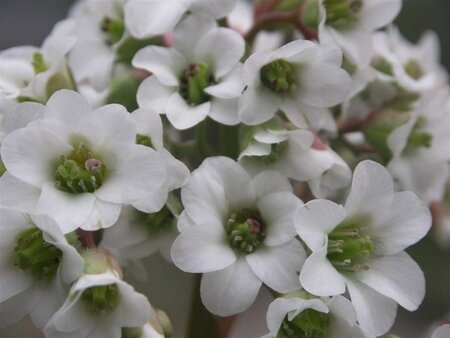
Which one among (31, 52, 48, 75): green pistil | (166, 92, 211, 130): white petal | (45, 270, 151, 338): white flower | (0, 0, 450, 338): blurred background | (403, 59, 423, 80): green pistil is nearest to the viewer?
(45, 270, 151, 338): white flower

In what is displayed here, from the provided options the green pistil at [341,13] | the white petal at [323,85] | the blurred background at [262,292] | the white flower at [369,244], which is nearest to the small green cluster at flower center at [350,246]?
the white flower at [369,244]

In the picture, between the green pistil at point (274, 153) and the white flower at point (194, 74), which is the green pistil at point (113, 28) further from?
the green pistil at point (274, 153)

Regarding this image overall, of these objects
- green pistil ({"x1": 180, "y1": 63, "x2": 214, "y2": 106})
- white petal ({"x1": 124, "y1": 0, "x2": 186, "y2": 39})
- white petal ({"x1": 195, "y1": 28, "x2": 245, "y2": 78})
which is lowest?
green pistil ({"x1": 180, "y1": 63, "x2": 214, "y2": 106})

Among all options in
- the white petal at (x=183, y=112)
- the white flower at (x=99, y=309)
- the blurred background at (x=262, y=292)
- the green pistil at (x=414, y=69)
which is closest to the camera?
the white flower at (x=99, y=309)

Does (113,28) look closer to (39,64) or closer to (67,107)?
(39,64)

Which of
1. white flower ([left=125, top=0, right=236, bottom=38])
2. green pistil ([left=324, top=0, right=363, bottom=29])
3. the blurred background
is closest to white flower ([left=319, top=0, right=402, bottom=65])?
green pistil ([left=324, top=0, right=363, bottom=29])

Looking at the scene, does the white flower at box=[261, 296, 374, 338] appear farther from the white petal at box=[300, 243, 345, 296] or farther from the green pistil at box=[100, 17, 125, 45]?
the green pistil at box=[100, 17, 125, 45]
